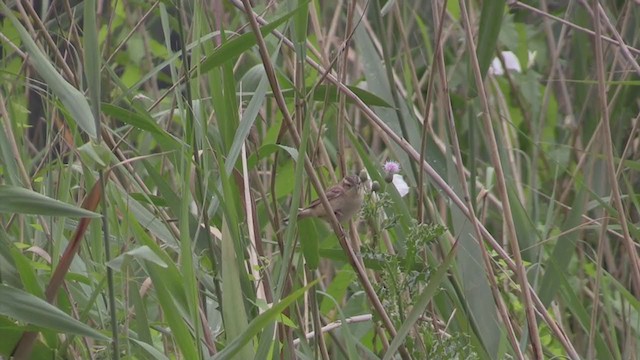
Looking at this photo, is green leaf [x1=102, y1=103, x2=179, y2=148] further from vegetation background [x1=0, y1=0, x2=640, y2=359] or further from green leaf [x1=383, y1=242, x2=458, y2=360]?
green leaf [x1=383, y1=242, x2=458, y2=360]

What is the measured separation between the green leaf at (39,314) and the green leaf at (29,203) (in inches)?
5.5

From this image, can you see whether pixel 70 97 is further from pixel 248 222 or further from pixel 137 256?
pixel 248 222

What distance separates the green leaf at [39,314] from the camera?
156 centimetres

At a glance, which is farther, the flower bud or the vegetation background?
the flower bud

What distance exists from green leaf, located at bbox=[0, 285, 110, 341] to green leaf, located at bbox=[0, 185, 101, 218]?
0.46ft

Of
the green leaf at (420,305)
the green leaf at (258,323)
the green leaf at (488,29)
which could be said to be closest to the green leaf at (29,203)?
the green leaf at (258,323)

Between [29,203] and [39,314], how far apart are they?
17 cm

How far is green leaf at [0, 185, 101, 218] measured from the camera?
1511mm

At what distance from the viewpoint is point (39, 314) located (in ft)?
5.12

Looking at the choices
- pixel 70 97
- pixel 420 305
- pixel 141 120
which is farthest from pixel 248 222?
pixel 70 97

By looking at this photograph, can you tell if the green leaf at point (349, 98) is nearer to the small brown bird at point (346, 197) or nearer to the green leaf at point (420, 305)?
the small brown bird at point (346, 197)

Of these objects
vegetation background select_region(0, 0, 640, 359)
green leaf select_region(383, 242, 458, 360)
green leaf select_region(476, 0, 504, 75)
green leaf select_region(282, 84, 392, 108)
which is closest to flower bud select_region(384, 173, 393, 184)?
vegetation background select_region(0, 0, 640, 359)

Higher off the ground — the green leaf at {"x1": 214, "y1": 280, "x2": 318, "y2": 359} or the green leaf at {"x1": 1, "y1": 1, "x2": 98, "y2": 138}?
the green leaf at {"x1": 1, "y1": 1, "x2": 98, "y2": 138}

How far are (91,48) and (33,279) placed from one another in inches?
16.9
